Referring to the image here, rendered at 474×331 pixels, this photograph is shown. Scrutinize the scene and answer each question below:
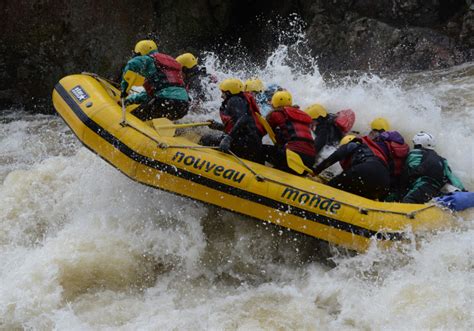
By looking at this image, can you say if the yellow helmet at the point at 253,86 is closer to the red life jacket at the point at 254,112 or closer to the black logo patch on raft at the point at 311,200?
the red life jacket at the point at 254,112

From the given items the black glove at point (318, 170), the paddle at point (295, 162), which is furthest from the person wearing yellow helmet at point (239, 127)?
the black glove at point (318, 170)

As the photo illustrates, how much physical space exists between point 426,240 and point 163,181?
7.47ft

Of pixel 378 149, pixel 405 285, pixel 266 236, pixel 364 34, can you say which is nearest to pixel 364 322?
pixel 405 285

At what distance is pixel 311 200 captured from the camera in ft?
14.7

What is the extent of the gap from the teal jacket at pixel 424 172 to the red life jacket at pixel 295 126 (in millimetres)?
959

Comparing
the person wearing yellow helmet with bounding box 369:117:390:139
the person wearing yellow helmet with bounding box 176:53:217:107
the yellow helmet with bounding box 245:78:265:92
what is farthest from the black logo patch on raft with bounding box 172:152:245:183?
the person wearing yellow helmet with bounding box 176:53:217:107

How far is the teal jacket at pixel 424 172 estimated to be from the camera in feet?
16.0

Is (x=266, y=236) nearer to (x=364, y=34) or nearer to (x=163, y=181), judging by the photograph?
(x=163, y=181)

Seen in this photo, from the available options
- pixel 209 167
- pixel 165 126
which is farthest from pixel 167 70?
pixel 209 167

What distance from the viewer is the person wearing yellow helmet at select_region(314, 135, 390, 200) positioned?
481cm

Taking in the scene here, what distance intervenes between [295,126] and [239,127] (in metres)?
0.53

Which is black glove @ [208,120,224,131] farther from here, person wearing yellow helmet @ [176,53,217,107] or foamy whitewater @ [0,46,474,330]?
person wearing yellow helmet @ [176,53,217,107]

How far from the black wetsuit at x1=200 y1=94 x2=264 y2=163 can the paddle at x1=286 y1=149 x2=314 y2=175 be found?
373 millimetres

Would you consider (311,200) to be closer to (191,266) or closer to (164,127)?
(191,266)
